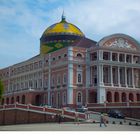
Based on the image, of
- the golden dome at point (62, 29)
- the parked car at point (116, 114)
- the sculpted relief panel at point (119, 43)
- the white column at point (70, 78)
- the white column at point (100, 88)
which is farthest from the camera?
the golden dome at point (62, 29)

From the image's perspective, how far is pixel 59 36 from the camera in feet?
108

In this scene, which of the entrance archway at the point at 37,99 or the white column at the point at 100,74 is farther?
the entrance archway at the point at 37,99

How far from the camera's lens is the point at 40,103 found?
31.6 m

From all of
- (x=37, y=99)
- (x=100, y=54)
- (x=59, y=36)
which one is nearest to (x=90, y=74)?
(x=100, y=54)

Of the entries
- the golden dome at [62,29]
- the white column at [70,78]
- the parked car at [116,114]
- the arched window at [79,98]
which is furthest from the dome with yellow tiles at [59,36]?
the parked car at [116,114]

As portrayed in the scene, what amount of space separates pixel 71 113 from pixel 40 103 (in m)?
11.7

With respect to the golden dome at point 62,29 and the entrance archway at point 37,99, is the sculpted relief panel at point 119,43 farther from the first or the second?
the entrance archway at point 37,99

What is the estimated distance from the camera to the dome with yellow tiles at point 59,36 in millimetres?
32938

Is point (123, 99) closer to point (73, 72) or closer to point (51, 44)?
point (73, 72)

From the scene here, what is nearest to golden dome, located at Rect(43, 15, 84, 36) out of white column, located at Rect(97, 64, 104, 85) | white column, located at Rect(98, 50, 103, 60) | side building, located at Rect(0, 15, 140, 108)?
side building, located at Rect(0, 15, 140, 108)

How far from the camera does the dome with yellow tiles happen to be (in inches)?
1297
